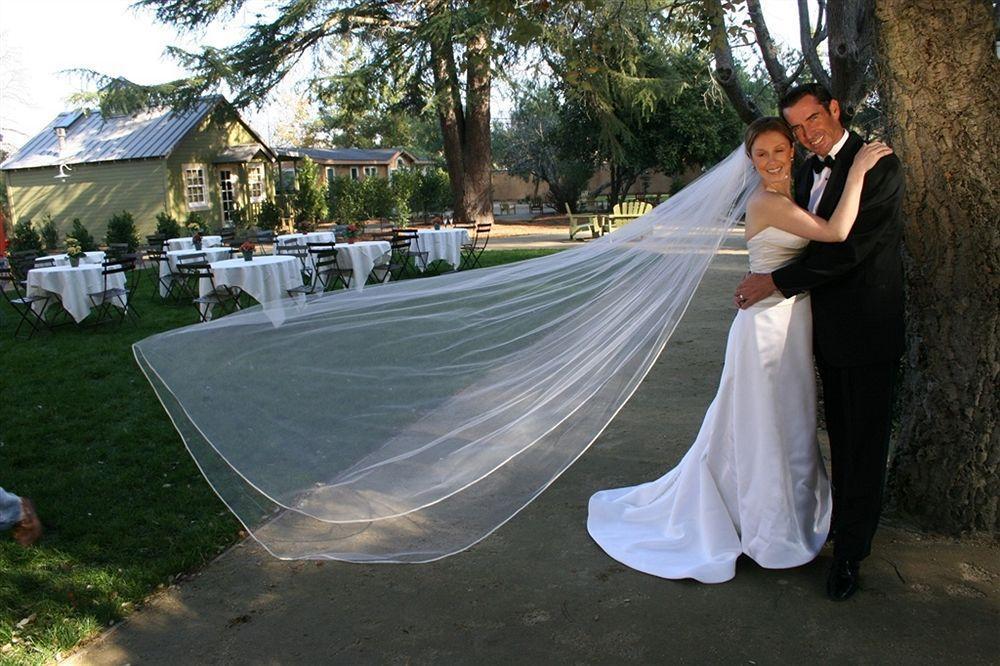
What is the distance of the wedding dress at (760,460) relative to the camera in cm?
314

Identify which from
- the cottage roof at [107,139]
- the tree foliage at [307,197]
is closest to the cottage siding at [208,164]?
the cottage roof at [107,139]

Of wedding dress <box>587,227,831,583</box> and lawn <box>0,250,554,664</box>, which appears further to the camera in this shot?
lawn <box>0,250,554,664</box>

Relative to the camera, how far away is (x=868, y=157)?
288 cm

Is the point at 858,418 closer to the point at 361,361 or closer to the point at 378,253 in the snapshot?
the point at 361,361

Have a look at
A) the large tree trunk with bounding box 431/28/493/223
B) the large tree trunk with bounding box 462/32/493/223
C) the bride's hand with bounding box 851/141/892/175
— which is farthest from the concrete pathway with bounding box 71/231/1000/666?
the large tree trunk with bounding box 462/32/493/223

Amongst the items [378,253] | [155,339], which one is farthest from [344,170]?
[155,339]

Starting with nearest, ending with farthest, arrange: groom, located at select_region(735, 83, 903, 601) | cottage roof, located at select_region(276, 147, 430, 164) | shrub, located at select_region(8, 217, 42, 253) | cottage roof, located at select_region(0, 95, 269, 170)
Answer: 1. groom, located at select_region(735, 83, 903, 601)
2. shrub, located at select_region(8, 217, 42, 253)
3. cottage roof, located at select_region(0, 95, 269, 170)
4. cottage roof, located at select_region(276, 147, 430, 164)

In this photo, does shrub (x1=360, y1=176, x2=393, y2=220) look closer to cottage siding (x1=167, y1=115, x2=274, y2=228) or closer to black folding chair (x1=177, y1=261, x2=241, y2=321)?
cottage siding (x1=167, y1=115, x2=274, y2=228)

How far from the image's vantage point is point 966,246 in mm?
3176

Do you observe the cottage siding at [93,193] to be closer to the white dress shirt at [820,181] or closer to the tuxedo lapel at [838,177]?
the white dress shirt at [820,181]

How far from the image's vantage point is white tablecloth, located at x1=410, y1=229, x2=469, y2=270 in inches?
560

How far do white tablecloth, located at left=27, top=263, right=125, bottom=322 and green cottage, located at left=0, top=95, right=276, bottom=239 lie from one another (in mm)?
17244

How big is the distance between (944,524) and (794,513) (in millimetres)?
756

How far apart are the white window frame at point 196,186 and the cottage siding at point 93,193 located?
1135 millimetres
